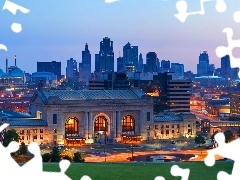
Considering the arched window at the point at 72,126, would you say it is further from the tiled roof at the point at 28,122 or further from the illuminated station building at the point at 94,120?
the tiled roof at the point at 28,122

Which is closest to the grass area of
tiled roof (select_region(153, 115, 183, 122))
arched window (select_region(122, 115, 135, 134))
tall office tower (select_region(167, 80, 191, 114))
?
arched window (select_region(122, 115, 135, 134))

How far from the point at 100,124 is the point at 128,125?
2770mm

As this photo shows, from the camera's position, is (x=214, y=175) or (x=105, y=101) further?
(x=105, y=101)

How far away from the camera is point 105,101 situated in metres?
49.2

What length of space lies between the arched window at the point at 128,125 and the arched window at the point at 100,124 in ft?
5.81

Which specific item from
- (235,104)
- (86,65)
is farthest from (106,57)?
(235,104)

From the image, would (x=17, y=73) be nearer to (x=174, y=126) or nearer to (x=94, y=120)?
(x=174, y=126)

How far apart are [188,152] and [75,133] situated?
11.8 meters

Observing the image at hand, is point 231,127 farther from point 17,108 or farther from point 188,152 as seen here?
point 17,108

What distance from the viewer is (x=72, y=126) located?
48906 millimetres

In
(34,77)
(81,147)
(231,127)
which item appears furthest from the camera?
(34,77)

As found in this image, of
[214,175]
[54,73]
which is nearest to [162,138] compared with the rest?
[214,175]

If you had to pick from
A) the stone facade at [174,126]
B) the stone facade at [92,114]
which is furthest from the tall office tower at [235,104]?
the stone facade at [92,114]

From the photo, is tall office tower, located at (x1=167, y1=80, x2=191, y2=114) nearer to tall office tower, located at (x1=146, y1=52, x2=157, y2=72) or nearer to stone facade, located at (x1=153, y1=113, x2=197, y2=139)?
stone facade, located at (x1=153, y1=113, x2=197, y2=139)
